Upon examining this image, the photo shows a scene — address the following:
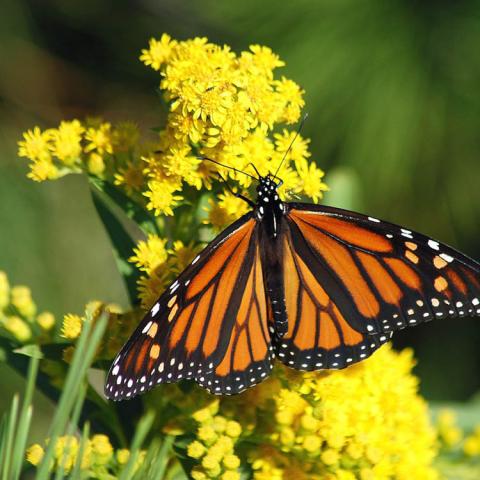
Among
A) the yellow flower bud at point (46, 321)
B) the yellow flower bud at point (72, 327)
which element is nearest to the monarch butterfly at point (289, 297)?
the yellow flower bud at point (72, 327)

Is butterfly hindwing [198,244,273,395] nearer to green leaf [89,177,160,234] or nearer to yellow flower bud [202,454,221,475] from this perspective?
yellow flower bud [202,454,221,475]

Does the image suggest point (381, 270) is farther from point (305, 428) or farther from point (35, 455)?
point (35, 455)

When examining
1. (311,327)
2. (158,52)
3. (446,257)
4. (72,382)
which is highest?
(158,52)

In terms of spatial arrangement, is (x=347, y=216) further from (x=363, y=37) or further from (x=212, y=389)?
(x=363, y=37)

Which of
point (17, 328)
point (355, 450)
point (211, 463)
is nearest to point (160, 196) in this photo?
point (17, 328)

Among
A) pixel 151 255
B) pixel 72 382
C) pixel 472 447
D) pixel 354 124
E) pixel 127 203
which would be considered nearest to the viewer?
pixel 72 382

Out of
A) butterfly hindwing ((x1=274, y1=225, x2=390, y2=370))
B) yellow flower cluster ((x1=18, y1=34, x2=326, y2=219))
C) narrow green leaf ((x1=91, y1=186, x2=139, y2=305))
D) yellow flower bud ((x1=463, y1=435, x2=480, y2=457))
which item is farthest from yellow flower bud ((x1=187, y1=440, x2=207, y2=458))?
yellow flower bud ((x1=463, y1=435, x2=480, y2=457))

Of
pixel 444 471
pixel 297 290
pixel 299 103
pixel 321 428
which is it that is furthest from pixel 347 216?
pixel 444 471
